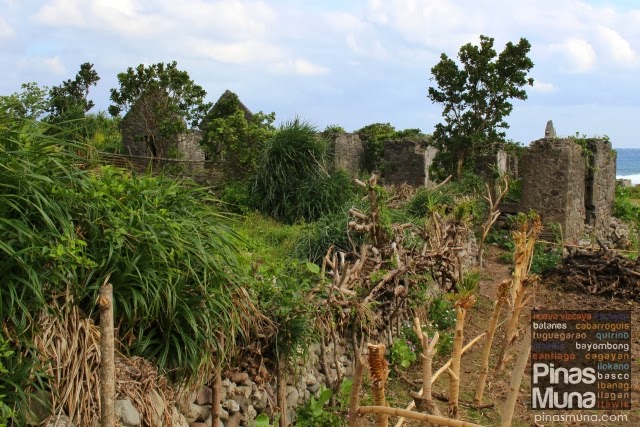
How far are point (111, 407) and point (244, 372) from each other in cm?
165

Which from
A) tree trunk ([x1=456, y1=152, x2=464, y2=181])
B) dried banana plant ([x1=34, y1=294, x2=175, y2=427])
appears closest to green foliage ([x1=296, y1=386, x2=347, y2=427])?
dried banana plant ([x1=34, y1=294, x2=175, y2=427])

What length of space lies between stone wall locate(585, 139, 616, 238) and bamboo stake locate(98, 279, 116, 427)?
1267cm

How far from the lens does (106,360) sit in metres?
3.46

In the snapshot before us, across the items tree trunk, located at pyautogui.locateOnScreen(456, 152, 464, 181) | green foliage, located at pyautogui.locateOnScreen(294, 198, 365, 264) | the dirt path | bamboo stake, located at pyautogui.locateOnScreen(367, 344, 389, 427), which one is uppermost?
tree trunk, located at pyautogui.locateOnScreen(456, 152, 464, 181)

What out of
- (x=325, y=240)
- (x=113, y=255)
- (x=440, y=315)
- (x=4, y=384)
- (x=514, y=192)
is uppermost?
(x=514, y=192)

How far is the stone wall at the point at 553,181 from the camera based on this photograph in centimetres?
1372

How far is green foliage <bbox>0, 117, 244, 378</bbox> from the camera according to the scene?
385cm

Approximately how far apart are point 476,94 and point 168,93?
7255 mm

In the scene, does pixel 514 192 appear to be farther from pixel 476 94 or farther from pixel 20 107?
pixel 20 107

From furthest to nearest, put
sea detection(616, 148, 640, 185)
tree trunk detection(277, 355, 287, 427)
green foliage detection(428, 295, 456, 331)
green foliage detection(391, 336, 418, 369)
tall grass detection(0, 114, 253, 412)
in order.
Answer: sea detection(616, 148, 640, 185), green foliage detection(428, 295, 456, 331), green foliage detection(391, 336, 418, 369), tree trunk detection(277, 355, 287, 427), tall grass detection(0, 114, 253, 412)

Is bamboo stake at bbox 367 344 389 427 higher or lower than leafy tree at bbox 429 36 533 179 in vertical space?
lower

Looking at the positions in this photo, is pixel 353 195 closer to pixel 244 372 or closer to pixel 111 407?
pixel 244 372

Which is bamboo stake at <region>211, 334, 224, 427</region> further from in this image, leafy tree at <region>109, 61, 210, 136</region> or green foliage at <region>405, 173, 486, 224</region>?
leafy tree at <region>109, 61, 210, 136</region>

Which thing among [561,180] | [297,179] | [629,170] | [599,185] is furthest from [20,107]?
[629,170]
